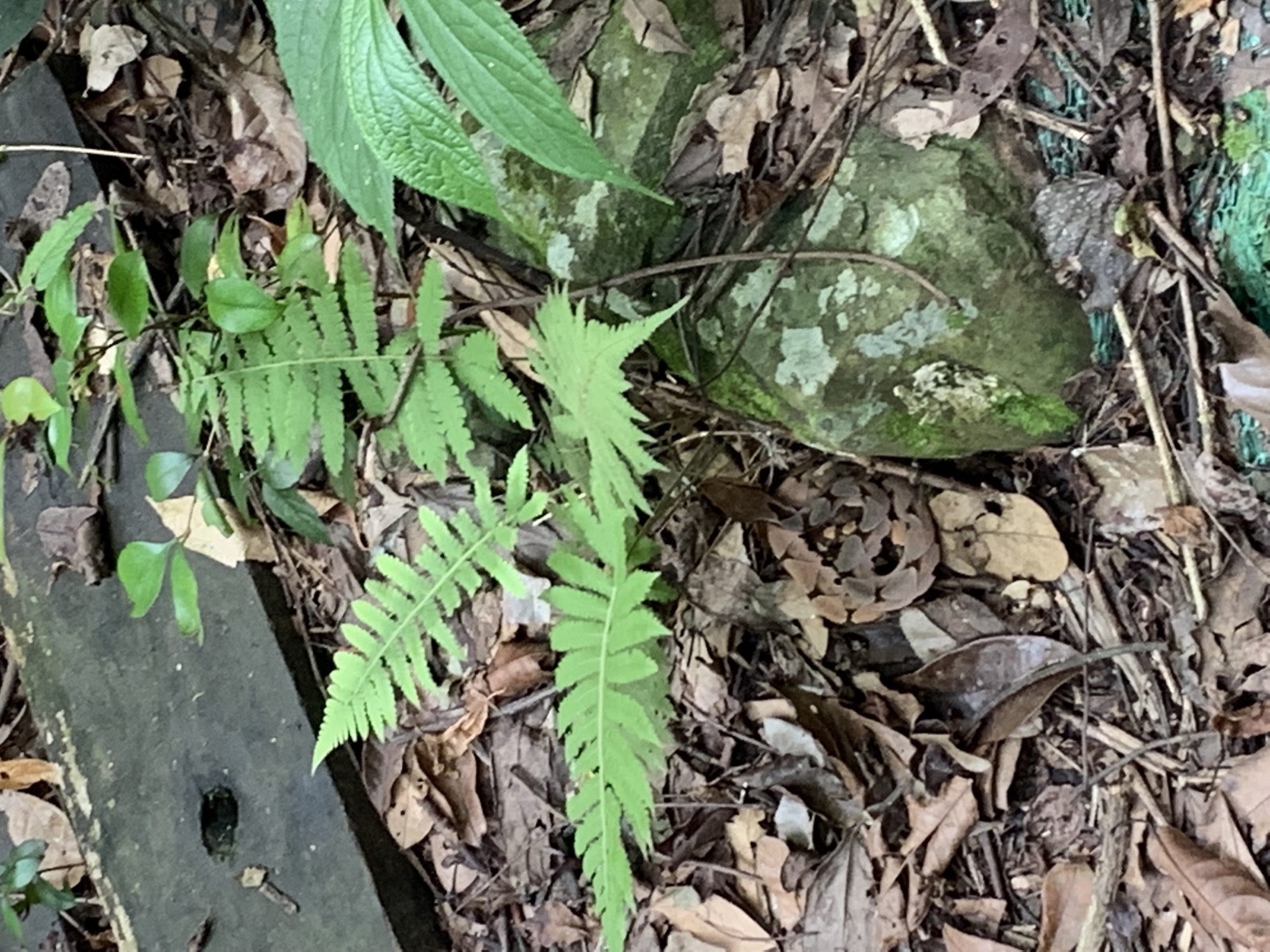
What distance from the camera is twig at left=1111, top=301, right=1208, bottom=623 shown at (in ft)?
→ 4.47

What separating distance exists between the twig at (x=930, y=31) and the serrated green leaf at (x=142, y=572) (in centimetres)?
135

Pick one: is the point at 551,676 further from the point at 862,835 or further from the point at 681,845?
the point at 862,835

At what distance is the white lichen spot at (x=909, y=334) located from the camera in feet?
4.62

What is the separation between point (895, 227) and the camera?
55.3 inches

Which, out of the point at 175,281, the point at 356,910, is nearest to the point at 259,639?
the point at 356,910

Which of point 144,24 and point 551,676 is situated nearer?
point 551,676

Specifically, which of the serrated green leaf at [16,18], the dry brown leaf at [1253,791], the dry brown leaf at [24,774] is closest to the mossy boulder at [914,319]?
the dry brown leaf at [1253,791]

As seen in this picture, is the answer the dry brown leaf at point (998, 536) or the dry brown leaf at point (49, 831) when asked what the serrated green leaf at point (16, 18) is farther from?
the dry brown leaf at point (998, 536)

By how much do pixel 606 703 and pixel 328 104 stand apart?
2.68 ft

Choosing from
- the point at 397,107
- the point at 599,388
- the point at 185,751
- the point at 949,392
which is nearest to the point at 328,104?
the point at 397,107

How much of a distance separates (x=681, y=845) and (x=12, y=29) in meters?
1.72

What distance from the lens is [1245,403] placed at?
1.27 metres

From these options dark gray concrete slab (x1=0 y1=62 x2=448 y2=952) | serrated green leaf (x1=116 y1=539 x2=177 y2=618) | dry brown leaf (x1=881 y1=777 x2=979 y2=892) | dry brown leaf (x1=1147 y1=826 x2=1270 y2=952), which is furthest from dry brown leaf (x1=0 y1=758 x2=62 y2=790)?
dry brown leaf (x1=1147 y1=826 x2=1270 y2=952)

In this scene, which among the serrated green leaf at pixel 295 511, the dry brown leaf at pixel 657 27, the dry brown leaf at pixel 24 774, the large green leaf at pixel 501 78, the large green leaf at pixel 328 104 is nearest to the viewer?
the large green leaf at pixel 501 78
